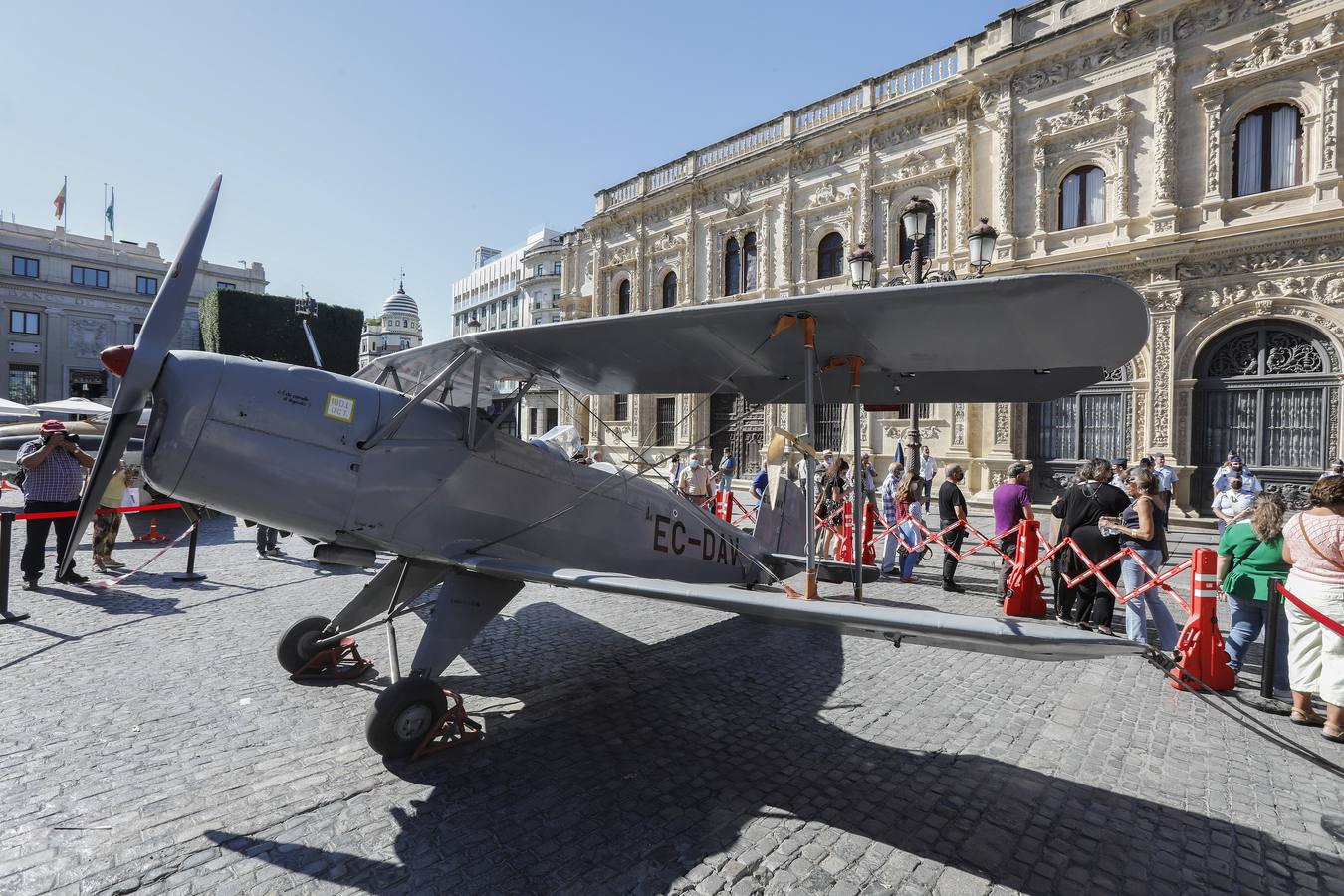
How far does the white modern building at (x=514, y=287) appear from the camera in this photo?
58.3 meters

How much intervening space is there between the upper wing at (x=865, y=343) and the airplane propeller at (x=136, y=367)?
5.10ft

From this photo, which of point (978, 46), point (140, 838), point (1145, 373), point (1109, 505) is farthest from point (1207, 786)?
point (978, 46)

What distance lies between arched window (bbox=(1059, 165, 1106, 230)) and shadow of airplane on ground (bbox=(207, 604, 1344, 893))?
58.5 ft

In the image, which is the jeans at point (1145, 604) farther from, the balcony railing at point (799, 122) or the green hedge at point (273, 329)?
the green hedge at point (273, 329)

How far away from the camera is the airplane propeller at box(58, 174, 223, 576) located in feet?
11.5

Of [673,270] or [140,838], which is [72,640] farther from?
[673,270]

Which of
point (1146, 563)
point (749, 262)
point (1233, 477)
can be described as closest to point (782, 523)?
point (1146, 563)

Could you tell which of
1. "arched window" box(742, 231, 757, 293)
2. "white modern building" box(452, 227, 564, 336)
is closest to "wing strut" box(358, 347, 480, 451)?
"arched window" box(742, 231, 757, 293)

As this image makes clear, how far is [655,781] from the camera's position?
3637 millimetres

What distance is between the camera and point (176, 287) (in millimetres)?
3746

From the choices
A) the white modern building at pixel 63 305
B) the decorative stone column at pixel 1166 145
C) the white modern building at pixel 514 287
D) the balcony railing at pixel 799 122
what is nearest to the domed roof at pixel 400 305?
the white modern building at pixel 514 287

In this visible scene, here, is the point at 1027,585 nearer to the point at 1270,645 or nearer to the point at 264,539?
the point at 1270,645

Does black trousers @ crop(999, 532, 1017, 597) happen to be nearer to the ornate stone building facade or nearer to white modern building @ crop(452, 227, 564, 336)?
the ornate stone building facade

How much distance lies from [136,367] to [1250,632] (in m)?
8.03
